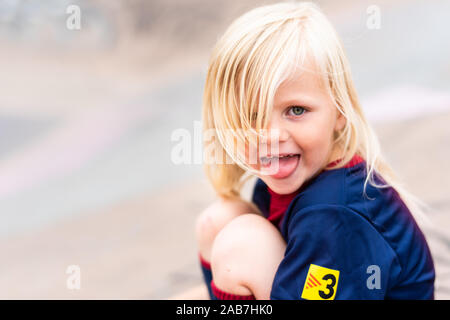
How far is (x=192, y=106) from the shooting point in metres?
1.74

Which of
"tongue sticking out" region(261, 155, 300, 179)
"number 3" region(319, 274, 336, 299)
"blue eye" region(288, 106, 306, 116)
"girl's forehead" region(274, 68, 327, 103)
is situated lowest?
"number 3" region(319, 274, 336, 299)

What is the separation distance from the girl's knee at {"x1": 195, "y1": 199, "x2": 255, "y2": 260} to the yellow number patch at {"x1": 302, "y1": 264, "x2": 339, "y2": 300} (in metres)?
0.27

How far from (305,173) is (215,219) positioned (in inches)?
8.9

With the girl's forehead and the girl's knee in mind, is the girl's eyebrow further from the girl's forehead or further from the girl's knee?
the girl's knee

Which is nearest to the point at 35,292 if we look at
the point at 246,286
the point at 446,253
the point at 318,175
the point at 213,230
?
the point at 213,230

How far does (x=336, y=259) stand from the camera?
72 centimetres

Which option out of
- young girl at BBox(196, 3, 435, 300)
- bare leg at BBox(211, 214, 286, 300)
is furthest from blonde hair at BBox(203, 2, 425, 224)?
bare leg at BBox(211, 214, 286, 300)

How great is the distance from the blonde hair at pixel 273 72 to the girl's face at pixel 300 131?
16mm

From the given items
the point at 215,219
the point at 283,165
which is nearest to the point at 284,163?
the point at 283,165

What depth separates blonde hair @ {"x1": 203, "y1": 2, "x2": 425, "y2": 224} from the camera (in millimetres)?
754

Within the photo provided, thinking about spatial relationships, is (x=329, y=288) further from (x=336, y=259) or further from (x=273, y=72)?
Answer: (x=273, y=72)

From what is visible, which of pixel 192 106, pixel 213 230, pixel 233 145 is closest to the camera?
pixel 233 145
